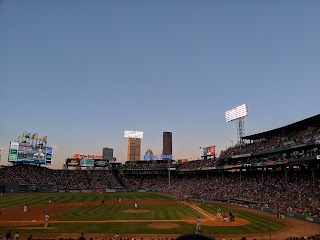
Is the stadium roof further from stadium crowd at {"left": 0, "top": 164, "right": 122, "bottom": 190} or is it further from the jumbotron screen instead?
the jumbotron screen

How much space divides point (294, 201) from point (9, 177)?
86.5 m

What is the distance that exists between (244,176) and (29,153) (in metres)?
74.8

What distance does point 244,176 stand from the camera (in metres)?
72.2

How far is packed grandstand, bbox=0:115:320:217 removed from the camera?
165 ft

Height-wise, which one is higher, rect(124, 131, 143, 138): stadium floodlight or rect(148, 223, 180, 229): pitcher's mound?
rect(124, 131, 143, 138): stadium floodlight

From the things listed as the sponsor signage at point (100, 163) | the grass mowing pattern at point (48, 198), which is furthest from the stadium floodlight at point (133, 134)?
the grass mowing pattern at point (48, 198)

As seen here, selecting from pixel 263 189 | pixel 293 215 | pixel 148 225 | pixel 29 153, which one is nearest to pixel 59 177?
pixel 29 153

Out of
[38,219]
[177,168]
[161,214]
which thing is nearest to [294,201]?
[161,214]

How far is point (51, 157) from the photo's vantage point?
10444cm

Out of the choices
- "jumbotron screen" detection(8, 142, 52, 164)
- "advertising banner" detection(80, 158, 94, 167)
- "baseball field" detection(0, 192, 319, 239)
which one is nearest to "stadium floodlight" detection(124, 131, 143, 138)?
"advertising banner" detection(80, 158, 94, 167)

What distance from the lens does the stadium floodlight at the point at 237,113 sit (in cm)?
8700

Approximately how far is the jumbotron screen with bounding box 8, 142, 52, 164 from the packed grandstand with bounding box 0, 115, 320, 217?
4270 mm

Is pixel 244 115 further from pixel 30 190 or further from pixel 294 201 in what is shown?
pixel 30 190

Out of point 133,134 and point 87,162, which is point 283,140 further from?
point 133,134
